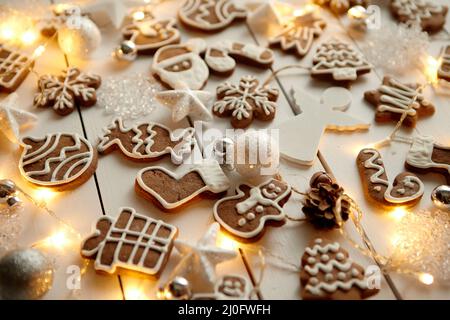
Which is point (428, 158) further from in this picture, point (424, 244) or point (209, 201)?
point (209, 201)

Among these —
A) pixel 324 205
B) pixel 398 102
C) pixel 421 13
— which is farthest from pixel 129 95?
pixel 421 13

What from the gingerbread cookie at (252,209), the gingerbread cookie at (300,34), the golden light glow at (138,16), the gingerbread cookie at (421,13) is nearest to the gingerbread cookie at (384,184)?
the gingerbread cookie at (252,209)

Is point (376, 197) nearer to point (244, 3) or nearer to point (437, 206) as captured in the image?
point (437, 206)

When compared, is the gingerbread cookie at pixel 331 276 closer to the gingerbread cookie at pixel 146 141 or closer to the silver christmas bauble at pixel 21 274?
the gingerbread cookie at pixel 146 141

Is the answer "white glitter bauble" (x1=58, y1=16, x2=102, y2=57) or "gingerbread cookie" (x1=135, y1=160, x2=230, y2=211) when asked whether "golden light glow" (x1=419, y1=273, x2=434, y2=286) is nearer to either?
"gingerbread cookie" (x1=135, y1=160, x2=230, y2=211)

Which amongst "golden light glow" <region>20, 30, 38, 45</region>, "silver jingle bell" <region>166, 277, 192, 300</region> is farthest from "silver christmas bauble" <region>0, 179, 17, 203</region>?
"golden light glow" <region>20, 30, 38, 45</region>
